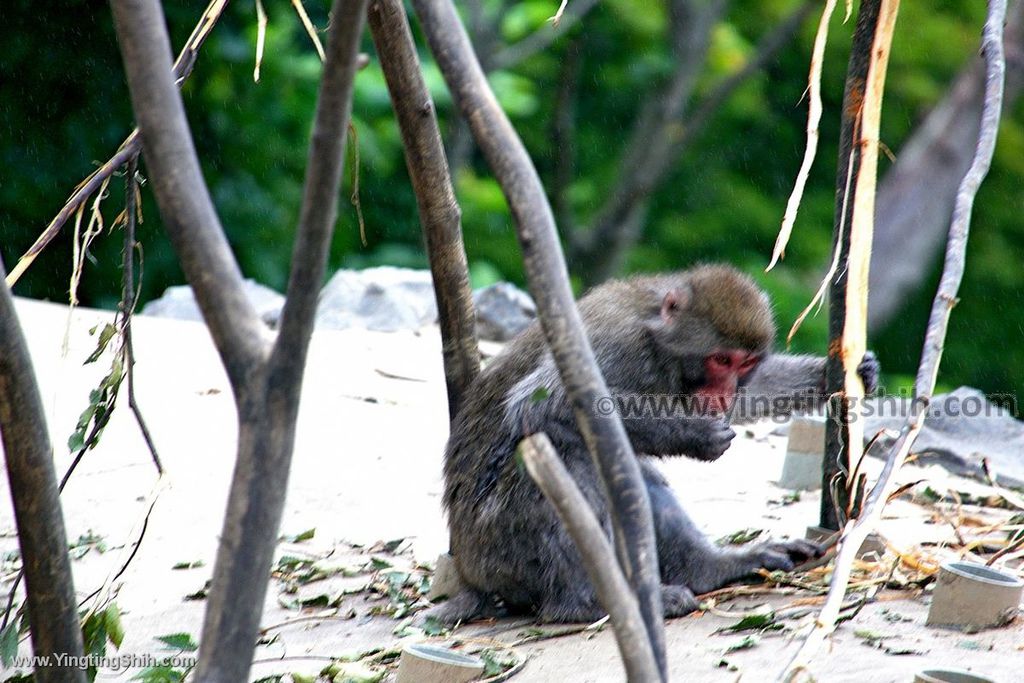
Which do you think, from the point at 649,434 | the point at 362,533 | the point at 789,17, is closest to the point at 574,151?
the point at 789,17

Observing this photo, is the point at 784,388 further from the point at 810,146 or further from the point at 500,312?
the point at 500,312

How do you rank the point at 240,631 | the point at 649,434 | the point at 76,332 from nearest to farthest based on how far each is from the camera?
the point at 240,631 → the point at 649,434 → the point at 76,332

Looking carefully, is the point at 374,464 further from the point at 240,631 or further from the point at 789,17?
the point at 789,17

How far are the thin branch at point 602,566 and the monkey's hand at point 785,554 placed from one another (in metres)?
2.16

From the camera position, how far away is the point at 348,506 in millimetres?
5863

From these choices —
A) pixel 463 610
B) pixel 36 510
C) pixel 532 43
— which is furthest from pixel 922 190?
pixel 36 510

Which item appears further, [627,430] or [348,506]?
[348,506]

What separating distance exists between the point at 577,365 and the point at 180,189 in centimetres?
82

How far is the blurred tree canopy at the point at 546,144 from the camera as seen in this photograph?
11820 mm

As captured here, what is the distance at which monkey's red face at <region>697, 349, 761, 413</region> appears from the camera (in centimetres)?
445

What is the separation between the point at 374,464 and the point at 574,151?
10.5 m

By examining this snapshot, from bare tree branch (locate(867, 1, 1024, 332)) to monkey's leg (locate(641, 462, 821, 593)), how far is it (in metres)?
10.5

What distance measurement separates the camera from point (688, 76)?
14531 millimetres

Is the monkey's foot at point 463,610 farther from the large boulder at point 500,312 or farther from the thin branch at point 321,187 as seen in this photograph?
the large boulder at point 500,312
